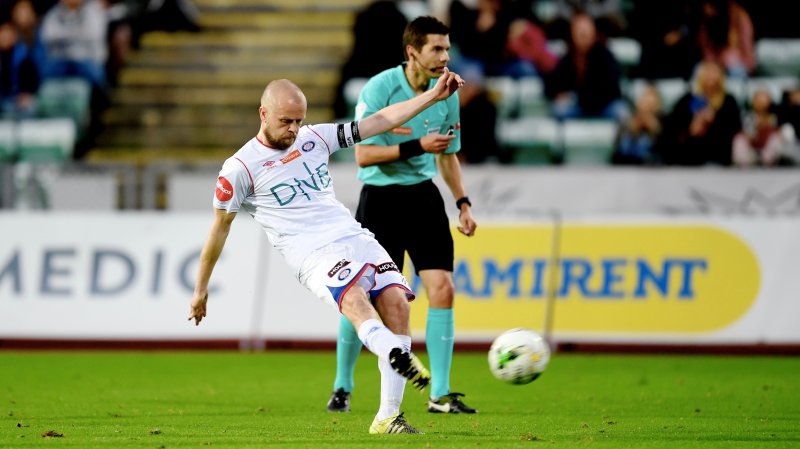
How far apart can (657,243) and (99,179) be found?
23.1ft

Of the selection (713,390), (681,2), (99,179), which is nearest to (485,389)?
(713,390)

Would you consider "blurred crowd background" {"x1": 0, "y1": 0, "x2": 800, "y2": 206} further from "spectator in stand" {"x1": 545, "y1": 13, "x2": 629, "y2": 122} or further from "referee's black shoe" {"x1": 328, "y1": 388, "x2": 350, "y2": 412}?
"referee's black shoe" {"x1": 328, "y1": 388, "x2": 350, "y2": 412}

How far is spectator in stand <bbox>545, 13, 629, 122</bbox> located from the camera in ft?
56.9

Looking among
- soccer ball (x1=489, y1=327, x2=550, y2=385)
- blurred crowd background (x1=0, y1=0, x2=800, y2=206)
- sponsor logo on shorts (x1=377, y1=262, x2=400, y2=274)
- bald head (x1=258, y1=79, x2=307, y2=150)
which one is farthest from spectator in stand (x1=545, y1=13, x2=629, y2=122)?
bald head (x1=258, y1=79, x2=307, y2=150)

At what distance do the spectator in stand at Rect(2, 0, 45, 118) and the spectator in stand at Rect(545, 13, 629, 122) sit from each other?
24.6ft

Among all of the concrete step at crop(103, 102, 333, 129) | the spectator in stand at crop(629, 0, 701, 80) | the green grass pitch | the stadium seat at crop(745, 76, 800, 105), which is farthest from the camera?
the concrete step at crop(103, 102, 333, 129)

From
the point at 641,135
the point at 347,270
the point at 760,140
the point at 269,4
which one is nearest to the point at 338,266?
the point at 347,270

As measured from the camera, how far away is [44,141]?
18531mm

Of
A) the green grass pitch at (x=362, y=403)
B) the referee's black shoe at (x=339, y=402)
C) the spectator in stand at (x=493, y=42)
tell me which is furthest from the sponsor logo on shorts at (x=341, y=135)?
the spectator in stand at (x=493, y=42)

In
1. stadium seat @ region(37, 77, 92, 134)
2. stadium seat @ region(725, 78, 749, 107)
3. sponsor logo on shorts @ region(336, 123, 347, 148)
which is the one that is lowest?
sponsor logo on shorts @ region(336, 123, 347, 148)

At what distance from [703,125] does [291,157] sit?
34.0 ft

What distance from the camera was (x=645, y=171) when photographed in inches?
622

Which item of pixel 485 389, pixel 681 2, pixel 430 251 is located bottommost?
pixel 485 389

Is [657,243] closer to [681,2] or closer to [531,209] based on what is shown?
[531,209]
